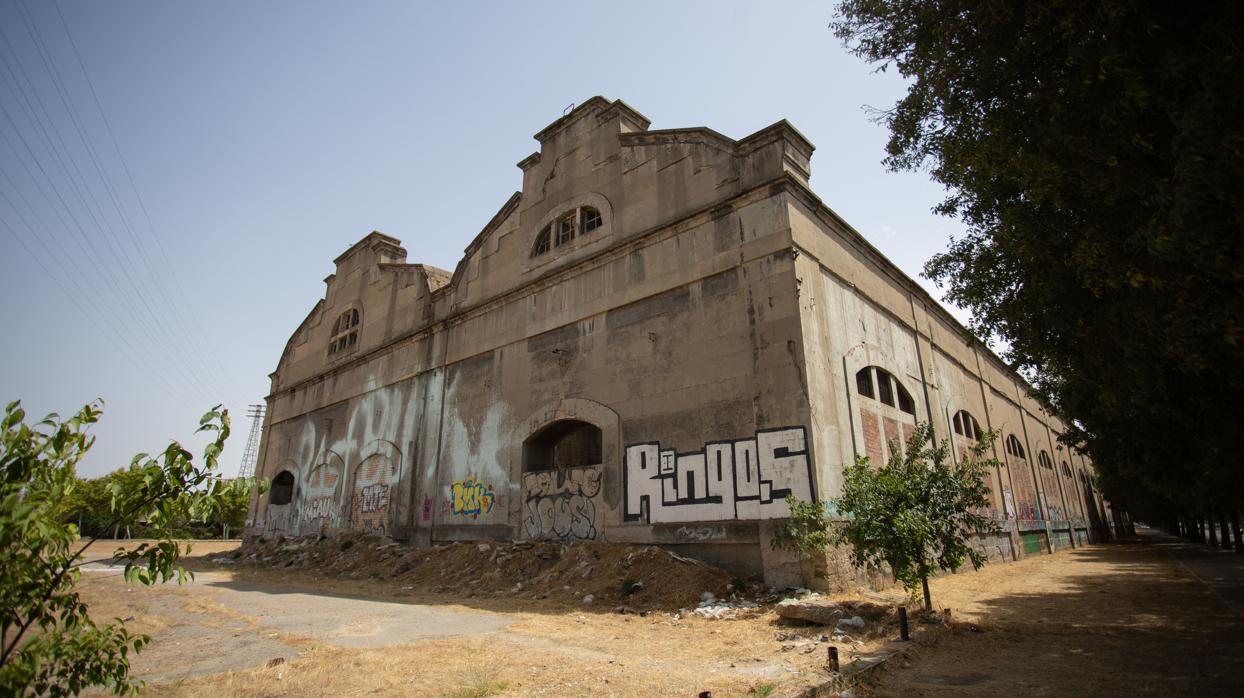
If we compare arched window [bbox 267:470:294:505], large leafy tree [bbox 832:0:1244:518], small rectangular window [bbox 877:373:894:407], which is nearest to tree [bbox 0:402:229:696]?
large leafy tree [bbox 832:0:1244:518]

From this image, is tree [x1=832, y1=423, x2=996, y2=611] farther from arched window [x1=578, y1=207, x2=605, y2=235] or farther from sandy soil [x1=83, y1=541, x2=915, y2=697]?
arched window [x1=578, y1=207, x2=605, y2=235]

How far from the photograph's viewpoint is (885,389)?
1423cm

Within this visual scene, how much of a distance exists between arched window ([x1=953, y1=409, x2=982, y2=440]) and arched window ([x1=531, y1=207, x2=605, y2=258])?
1252 cm

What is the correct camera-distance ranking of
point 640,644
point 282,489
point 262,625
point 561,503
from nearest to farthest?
1. point 640,644
2. point 262,625
3. point 561,503
4. point 282,489

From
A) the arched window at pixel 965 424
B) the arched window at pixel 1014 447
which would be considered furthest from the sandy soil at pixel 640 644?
the arched window at pixel 1014 447

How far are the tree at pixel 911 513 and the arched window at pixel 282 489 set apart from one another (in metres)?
23.7

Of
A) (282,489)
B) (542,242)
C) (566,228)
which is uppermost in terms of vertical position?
(566,228)

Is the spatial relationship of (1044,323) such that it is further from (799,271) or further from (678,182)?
(678,182)

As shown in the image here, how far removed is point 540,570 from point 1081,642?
9.09 m

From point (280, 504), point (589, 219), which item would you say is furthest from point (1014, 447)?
point (280, 504)

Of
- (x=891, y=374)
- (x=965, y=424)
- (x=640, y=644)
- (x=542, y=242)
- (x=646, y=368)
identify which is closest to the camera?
(x=640, y=644)

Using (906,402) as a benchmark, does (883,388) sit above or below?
above

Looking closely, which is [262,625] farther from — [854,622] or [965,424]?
[965,424]

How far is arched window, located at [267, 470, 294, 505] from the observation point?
24.9 metres
